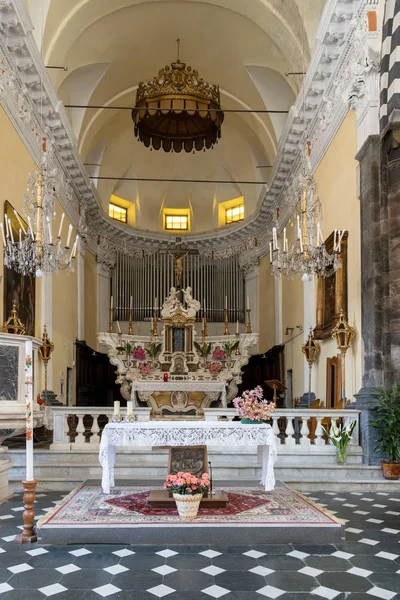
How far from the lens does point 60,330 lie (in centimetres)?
1485

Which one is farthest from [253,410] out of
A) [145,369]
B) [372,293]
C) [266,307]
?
[266,307]

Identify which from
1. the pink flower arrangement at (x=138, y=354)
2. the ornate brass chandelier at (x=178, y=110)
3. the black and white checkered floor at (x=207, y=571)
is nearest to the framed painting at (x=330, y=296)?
the ornate brass chandelier at (x=178, y=110)

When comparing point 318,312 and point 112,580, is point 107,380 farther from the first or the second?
point 112,580

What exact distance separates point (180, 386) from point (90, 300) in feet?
19.5

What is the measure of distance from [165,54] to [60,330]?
8.10m

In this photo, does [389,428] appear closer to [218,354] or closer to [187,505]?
[187,505]

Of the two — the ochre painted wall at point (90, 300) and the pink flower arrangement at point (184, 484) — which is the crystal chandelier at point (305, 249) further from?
the ochre painted wall at point (90, 300)

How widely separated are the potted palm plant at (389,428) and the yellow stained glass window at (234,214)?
13.6m

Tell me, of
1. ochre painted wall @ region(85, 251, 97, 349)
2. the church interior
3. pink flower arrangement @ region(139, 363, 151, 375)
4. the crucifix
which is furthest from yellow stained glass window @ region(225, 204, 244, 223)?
pink flower arrangement @ region(139, 363, 151, 375)

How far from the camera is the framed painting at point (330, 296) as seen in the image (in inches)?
422

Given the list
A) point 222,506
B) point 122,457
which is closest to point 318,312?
point 122,457

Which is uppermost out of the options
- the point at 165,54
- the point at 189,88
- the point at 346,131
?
the point at 165,54

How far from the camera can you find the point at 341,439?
30.1 ft

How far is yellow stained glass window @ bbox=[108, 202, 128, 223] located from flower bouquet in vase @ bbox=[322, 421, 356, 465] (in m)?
13.7
